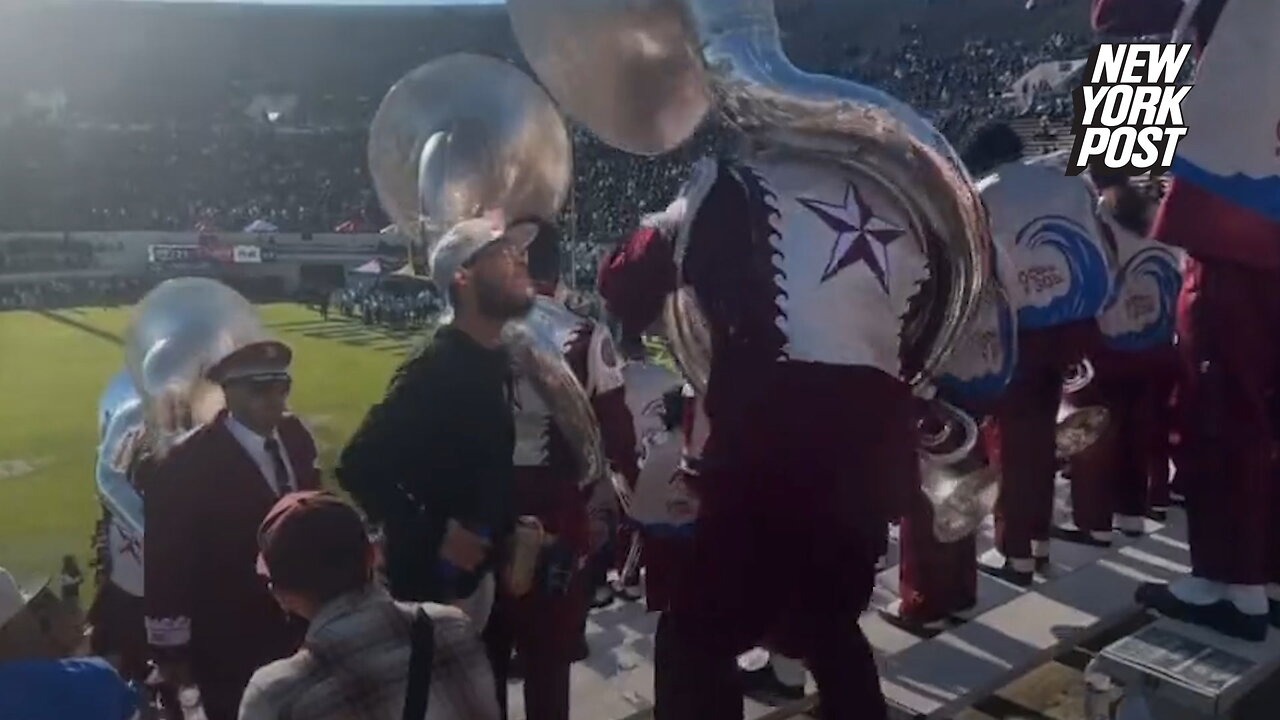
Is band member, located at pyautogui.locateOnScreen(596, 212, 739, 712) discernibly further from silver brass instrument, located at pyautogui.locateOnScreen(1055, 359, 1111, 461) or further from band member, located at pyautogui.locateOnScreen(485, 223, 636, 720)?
silver brass instrument, located at pyautogui.locateOnScreen(1055, 359, 1111, 461)

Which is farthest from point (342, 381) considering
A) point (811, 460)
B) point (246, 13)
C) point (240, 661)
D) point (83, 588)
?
point (246, 13)

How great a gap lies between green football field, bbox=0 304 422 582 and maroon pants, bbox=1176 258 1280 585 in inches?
72.5

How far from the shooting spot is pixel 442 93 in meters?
4.11

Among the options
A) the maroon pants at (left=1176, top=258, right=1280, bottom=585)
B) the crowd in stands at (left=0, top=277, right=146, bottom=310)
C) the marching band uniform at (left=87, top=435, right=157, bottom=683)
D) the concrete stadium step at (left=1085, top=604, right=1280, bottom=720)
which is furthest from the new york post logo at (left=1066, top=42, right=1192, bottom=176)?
the crowd in stands at (left=0, top=277, right=146, bottom=310)

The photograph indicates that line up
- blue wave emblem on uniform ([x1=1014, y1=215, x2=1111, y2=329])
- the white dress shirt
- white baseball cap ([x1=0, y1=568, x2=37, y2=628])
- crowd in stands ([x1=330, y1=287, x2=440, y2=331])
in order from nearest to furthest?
white baseball cap ([x1=0, y1=568, x2=37, y2=628]) → the white dress shirt → blue wave emblem on uniform ([x1=1014, y1=215, x2=1111, y2=329]) → crowd in stands ([x1=330, y1=287, x2=440, y2=331])

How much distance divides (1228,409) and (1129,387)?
172cm

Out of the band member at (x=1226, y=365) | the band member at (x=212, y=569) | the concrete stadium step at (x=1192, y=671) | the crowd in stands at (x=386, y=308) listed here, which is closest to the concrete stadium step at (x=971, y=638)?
the concrete stadium step at (x=1192, y=671)

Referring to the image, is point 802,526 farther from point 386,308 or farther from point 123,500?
point 386,308

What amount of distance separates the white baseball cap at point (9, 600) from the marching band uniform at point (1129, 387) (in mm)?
3107

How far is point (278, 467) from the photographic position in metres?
2.80

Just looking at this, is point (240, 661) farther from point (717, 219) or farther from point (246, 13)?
point (246, 13)

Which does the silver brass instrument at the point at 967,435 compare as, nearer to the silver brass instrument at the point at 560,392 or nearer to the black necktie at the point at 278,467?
the silver brass instrument at the point at 560,392

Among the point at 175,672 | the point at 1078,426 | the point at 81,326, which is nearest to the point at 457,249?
the point at 175,672

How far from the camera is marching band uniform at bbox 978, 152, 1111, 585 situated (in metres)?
3.56
